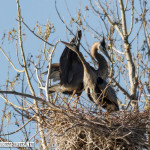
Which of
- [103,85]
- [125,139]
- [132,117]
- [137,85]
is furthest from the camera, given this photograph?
[103,85]

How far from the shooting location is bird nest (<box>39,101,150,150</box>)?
5.25 m

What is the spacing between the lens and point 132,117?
5.55m

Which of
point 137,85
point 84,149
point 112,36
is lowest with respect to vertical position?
point 84,149

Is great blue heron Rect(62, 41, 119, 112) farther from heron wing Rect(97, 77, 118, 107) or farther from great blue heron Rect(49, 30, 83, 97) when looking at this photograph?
great blue heron Rect(49, 30, 83, 97)

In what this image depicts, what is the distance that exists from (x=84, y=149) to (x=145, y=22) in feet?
10.1

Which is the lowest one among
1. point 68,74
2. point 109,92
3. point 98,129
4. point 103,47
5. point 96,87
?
point 98,129

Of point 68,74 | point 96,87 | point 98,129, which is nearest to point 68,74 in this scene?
point 68,74

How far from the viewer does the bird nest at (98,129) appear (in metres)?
5.25

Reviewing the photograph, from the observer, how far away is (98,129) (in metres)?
5.29

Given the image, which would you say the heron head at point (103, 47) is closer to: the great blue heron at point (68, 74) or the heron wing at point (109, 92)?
the great blue heron at point (68, 74)

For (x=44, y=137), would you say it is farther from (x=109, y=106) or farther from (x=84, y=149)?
(x=109, y=106)

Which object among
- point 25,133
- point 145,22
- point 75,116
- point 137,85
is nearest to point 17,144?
point 25,133

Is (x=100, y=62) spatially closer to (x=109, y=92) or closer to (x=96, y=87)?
(x=96, y=87)

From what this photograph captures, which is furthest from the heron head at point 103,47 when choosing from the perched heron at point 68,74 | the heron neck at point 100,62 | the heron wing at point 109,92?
the heron wing at point 109,92
